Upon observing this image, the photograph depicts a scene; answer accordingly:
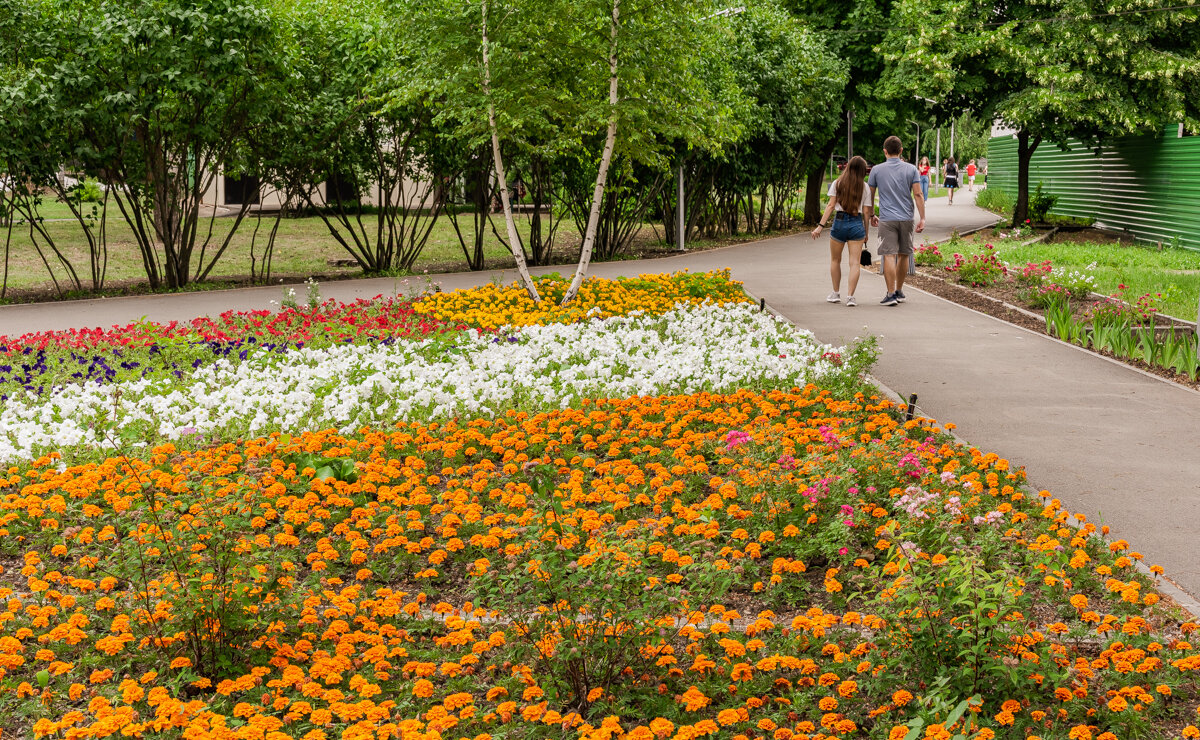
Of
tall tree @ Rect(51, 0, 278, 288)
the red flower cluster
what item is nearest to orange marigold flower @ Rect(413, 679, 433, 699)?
the red flower cluster

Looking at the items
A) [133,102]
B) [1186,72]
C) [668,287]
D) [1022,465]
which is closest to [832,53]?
[1186,72]

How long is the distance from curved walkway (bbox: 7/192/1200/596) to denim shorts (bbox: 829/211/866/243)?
800 mm

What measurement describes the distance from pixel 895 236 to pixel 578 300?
12.1 ft

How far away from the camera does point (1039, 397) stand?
7.59 meters

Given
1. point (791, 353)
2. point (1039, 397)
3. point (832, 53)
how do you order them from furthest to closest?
point (832, 53) < point (791, 353) < point (1039, 397)

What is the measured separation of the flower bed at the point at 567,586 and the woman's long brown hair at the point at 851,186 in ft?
18.6

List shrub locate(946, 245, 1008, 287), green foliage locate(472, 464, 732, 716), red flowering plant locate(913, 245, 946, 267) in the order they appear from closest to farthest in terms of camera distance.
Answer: green foliage locate(472, 464, 732, 716) → shrub locate(946, 245, 1008, 287) → red flowering plant locate(913, 245, 946, 267)

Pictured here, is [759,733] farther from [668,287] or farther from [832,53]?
[832,53]

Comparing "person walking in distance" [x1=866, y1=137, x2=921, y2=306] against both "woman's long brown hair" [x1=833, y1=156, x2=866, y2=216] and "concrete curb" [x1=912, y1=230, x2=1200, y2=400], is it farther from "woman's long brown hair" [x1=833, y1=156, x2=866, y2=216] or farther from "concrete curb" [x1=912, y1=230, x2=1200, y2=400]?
"concrete curb" [x1=912, y1=230, x2=1200, y2=400]

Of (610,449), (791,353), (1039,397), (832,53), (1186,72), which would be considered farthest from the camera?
(832,53)

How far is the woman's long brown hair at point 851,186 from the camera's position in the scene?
38.4ft

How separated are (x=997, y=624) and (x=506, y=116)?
28.7ft

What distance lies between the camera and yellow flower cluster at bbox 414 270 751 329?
10391 mm

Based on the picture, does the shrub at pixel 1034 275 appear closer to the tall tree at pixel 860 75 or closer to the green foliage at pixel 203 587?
the green foliage at pixel 203 587
